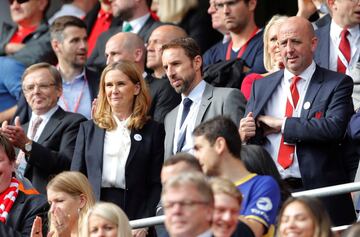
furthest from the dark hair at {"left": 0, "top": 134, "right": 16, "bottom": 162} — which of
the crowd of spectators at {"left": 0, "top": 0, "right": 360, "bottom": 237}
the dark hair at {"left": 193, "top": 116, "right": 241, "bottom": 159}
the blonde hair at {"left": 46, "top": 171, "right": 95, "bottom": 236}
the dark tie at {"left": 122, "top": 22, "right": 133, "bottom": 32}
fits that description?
the dark tie at {"left": 122, "top": 22, "right": 133, "bottom": 32}

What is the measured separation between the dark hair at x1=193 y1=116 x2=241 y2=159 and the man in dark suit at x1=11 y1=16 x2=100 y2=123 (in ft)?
13.7

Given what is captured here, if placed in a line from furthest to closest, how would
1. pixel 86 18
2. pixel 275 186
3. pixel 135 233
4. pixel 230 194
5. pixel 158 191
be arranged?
pixel 86 18
pixel 158 191
pixel 135 233
pixel 275 186
pixel 230 194

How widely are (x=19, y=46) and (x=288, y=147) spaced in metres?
4.85

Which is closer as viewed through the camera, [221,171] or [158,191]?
[221,171]

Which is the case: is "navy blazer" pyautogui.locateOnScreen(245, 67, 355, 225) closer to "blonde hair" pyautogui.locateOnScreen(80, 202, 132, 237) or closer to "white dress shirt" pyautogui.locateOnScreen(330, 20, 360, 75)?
"white dress shirt" pyautogui.locateOnScreen(330, 20, 360, 75)

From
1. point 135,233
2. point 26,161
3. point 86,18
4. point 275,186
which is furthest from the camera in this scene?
point 86,18

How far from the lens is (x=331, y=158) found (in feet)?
37.9

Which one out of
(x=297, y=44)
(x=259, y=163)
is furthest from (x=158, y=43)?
(x=259, y=163)

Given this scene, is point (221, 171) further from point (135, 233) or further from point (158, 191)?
point (158, 191)

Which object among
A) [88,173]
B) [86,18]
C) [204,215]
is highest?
[86,18]

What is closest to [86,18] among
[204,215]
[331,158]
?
[331,158]

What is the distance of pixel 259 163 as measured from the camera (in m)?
10.1

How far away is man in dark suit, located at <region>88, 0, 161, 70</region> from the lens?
14.8 m

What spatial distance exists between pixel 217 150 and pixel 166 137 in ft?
8.36
